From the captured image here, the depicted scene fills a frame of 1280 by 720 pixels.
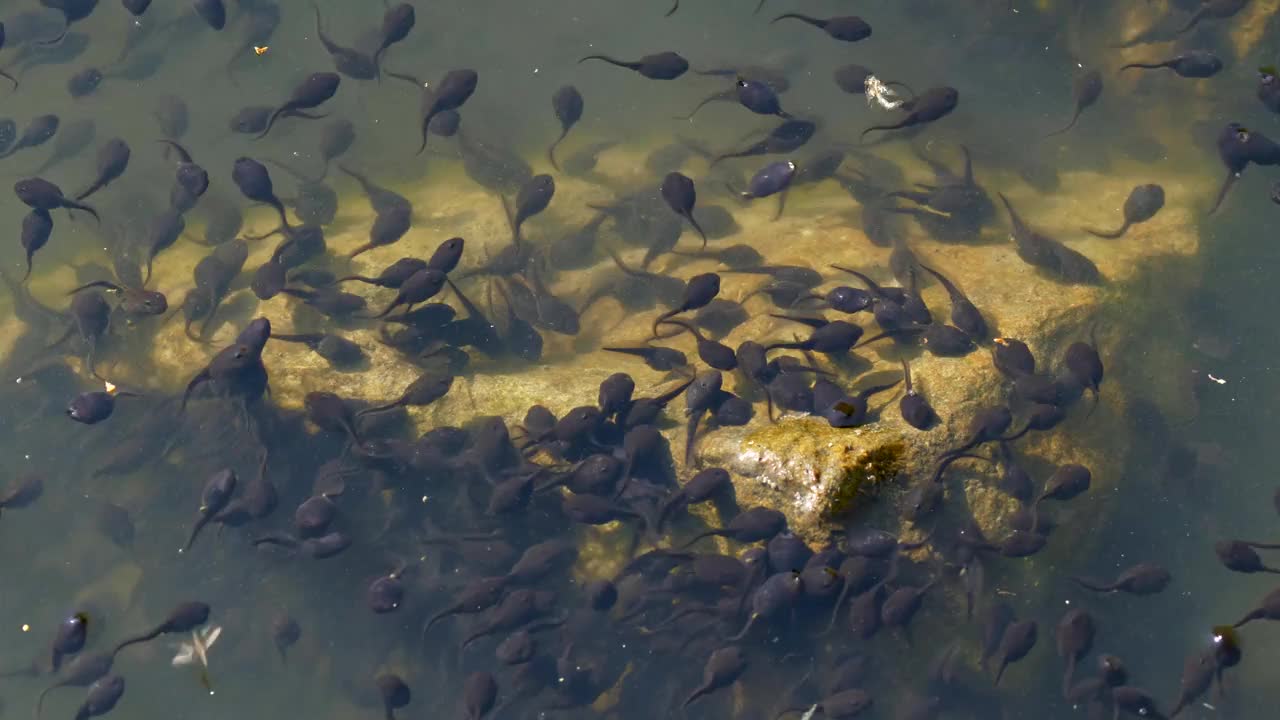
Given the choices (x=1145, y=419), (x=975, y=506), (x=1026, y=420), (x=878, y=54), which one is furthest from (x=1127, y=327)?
(x=878, y=54)

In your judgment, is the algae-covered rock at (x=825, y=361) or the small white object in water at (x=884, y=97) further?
the small white object in water at (x=884, y=97)

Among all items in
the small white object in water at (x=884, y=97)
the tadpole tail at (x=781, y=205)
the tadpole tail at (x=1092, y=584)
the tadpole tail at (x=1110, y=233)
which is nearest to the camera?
the tadpole tail at (x=1092, y=584)

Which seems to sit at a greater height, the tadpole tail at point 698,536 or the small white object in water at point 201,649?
the tadpole tail at point 698,536

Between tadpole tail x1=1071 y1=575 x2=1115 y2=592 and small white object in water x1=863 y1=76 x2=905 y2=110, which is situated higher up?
small white object in water x1=863 y1=76 x2=905 y2=110

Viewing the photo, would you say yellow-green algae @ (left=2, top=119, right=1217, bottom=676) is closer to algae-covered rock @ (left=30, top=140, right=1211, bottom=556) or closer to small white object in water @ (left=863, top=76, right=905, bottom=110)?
algae-covered rock @ (left=30, top=140, right=1211, bottom=556)

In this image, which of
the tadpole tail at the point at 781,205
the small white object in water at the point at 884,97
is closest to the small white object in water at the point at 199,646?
the tadpole tail at the point at 781,205

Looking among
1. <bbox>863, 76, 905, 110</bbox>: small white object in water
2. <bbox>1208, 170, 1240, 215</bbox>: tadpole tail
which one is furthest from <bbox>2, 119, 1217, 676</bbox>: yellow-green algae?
<bbox>863, 76, 905, 110</bbox>: small white object in water

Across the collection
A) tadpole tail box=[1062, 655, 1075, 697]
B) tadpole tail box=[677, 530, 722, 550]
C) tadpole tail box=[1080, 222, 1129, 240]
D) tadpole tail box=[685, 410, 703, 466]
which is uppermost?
tadpole tail box=[1080, 222, 1129, 240]

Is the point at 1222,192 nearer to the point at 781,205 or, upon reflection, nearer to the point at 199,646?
the point at 781,205

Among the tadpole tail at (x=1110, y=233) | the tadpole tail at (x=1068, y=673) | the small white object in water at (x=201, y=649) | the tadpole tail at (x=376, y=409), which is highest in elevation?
the tadpole tail at (x=1110, y=233)

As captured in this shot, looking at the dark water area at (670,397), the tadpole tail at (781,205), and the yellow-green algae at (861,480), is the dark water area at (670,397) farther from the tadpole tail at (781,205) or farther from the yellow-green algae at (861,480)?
the tadpole tail at (781,205)
